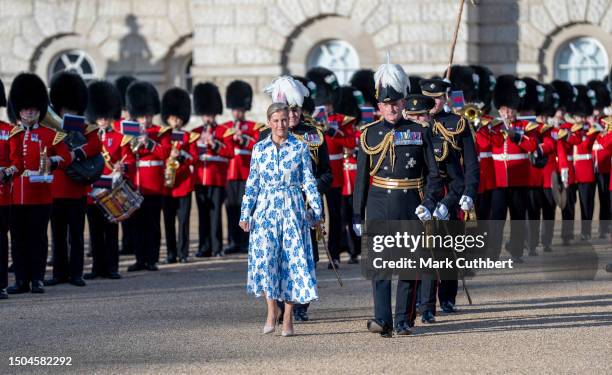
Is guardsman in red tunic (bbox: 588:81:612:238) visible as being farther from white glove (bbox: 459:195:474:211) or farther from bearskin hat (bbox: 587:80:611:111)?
white glove (bbox: 459:195:474:211)

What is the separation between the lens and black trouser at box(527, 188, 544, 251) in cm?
1322

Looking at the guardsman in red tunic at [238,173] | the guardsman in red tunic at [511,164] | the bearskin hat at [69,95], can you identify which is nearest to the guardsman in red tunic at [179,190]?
the guardsman in red tunic at [238,173]

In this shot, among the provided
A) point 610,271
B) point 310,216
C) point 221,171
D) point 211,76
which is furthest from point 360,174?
point 211,76

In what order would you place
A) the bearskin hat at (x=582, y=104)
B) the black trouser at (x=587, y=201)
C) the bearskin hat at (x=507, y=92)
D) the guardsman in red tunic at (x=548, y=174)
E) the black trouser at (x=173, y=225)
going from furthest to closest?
→ the bearskin hat at (x=582, y=104) → the black trouser at (x=587, y=201) → the guardsman in red tunic at (x=548, y=174) → the black trouser at (x=173, y=225) → the bearskin hat at (x=507, y=92)

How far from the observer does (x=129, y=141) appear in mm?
12461

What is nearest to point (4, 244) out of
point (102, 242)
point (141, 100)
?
point (102, 242)

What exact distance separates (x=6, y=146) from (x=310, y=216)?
2816 millimetres

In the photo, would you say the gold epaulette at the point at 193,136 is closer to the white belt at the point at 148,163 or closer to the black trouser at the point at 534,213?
the white belt at the point at 148,163

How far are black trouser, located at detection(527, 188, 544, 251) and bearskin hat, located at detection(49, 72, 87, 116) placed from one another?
13.1 ft

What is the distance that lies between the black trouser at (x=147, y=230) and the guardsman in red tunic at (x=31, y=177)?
1.71 meters

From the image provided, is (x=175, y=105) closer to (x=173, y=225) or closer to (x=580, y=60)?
(x=173, y=225)

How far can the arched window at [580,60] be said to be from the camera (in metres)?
20.6

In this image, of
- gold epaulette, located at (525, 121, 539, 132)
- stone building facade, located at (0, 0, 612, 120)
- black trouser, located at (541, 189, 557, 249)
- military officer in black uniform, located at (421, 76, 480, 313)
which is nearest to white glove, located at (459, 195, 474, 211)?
military officer in black uniform, located at (421, 76, 480, 313)

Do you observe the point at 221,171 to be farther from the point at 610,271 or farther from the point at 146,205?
the point at 610,271
